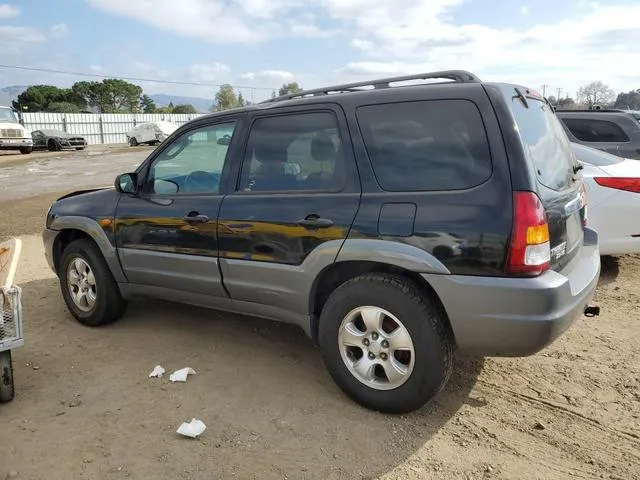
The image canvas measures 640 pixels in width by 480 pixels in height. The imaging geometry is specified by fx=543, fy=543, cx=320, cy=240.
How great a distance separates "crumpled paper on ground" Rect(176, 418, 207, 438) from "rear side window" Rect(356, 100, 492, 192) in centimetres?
172

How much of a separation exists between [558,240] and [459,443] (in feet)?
4.02

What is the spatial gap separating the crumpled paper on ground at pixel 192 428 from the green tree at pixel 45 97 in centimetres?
7280

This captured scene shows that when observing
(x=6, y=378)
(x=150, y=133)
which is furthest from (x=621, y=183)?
(x=150, y=133)

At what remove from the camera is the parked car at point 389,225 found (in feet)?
9.07

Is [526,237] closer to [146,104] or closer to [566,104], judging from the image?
[566,104]

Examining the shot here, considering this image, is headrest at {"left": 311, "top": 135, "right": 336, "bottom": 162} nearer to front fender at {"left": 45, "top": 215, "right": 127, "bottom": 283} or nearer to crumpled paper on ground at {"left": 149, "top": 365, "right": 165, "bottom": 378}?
crumpled paper on ground at {"left": 149, "top": 365, "right": 165, "bottom": 378}

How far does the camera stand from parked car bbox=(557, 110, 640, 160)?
812 cm

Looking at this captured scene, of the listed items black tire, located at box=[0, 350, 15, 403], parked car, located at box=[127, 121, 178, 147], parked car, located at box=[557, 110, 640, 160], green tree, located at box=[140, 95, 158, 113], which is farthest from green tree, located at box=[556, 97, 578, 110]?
Result: green tree, located at box=[140, 95, 158, 113]

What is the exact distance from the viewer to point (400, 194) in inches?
118

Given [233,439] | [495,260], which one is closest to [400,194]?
[495,260]

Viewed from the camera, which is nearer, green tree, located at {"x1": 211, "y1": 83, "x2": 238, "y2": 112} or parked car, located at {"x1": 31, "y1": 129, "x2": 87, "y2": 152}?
parked car, located at {"x1": 31, "y1": 129, "x2": 87, "y2": 152}

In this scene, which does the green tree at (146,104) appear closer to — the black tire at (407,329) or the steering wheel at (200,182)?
the steering wheel at (200,182)

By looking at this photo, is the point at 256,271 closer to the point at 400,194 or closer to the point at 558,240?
the point at 400,194

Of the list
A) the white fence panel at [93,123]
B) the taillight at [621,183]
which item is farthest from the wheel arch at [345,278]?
the white fence panel at [93,123]
